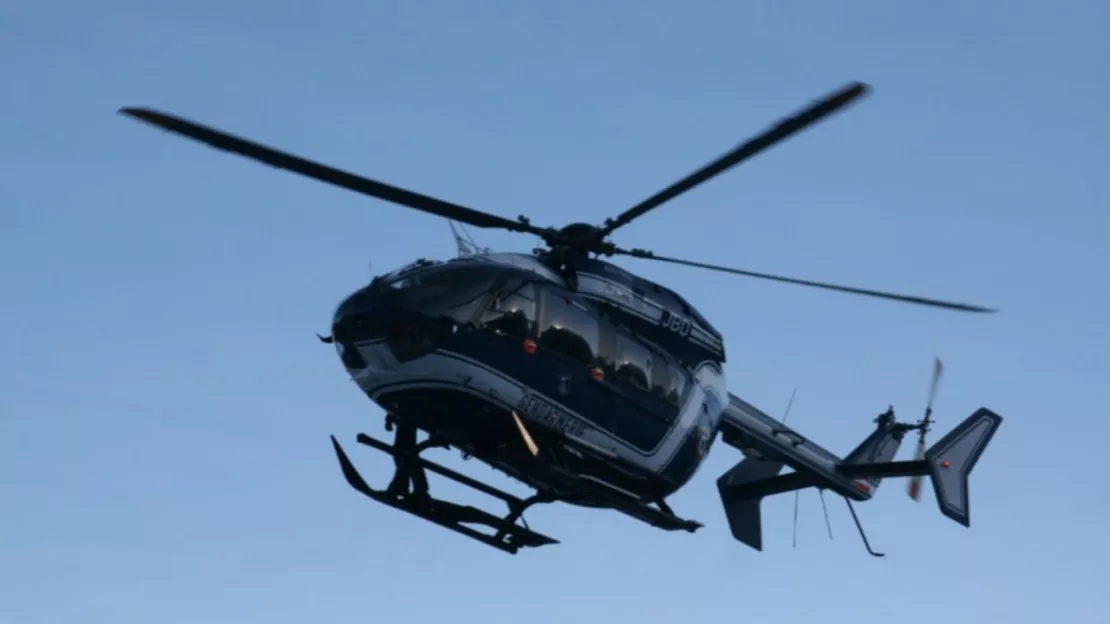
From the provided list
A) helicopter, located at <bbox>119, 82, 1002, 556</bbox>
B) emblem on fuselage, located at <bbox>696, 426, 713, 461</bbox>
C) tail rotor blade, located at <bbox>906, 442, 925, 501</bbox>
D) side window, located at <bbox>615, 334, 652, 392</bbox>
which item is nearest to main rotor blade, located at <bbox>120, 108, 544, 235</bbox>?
helicopter, located at <bbox>119, 82, 1002, 556</bbox>

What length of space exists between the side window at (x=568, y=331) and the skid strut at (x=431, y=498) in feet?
8.44

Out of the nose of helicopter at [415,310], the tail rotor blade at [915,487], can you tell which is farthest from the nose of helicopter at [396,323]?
the tail rotor blade at [915,487]

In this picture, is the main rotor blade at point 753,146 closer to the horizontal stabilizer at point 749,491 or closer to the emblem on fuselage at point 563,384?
the emblem on fuselage at point 563,384

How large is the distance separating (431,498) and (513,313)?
3.66m

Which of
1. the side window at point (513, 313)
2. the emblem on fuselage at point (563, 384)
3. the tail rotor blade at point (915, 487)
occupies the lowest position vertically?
the emblem on fuselage at point (563, 384)

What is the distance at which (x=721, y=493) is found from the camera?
32031mm

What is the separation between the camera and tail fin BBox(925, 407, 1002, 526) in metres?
32.3

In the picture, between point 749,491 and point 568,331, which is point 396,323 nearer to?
point 568,331

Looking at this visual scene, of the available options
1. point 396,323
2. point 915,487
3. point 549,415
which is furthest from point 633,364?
point 915,487

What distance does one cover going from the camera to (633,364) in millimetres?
26234

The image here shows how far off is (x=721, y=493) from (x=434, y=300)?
1005 cm

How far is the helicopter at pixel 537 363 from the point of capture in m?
24.3

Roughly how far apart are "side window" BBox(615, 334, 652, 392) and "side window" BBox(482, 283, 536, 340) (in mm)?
1922

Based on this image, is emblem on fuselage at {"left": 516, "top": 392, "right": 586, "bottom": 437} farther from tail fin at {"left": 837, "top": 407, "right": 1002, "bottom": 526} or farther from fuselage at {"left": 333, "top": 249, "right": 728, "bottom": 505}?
tail fin at {"left": 837, "top": 407, "right": 1002, "bottom": 526}
